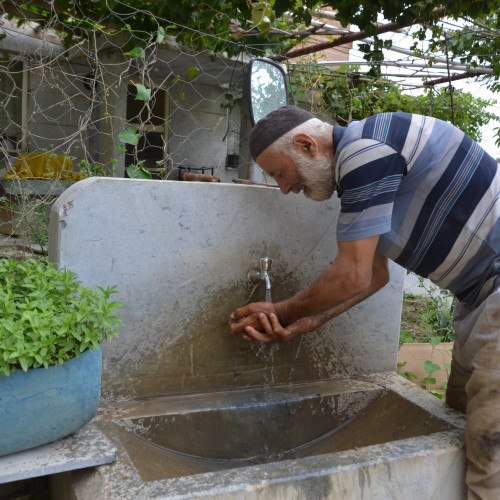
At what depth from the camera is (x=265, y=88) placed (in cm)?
283

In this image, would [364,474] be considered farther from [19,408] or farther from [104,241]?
[104,241]

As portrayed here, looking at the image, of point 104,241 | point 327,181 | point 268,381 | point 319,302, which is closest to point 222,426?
point 268,381

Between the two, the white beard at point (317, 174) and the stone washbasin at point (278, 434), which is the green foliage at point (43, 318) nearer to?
the stone washbasin at point (278, 434)

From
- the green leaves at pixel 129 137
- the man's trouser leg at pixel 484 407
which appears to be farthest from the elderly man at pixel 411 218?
the green leaves at pixel 129 137

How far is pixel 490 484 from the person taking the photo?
193 cm

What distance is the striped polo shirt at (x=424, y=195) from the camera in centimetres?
198

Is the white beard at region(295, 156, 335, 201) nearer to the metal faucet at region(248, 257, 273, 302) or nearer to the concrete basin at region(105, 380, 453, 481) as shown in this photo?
the metal faucet at region(248, 257, 273, 302)

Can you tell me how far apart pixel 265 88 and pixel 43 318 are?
67.4 inches

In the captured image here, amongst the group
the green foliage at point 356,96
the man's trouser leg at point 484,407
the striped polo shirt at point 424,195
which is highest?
the green foliage at point 356,96

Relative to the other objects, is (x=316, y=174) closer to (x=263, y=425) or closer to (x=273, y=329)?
(x=273, y=329)

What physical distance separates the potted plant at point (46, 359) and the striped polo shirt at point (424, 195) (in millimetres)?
926

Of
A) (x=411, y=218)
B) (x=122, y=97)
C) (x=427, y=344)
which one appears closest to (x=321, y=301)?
(x=411, y=218)

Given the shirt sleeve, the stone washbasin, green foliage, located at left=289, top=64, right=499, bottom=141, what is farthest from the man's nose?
green foliage, located at left=289, top=64, right=499, bottom=141

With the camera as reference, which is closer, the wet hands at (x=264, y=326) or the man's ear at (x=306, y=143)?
the man's ear at (x=306, y=143)
